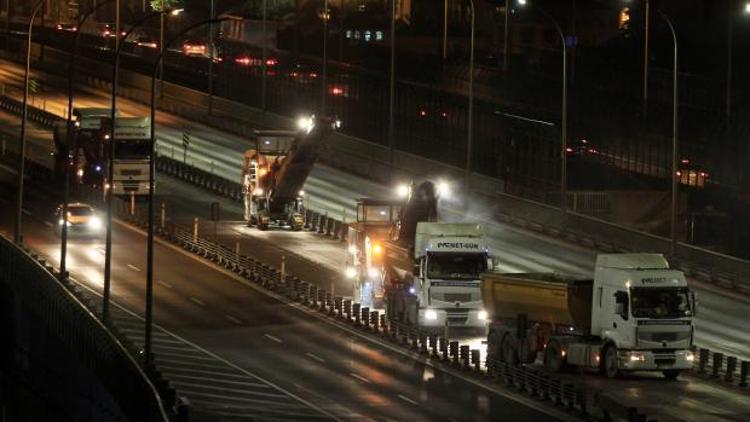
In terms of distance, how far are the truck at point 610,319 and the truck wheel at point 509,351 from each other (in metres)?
0.03

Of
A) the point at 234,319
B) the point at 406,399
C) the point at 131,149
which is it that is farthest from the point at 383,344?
the point at 131,149

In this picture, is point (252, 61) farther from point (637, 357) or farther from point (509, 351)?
point (637, 357)

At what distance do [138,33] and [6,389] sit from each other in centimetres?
12968

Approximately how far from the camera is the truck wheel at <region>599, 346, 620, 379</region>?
48875 millimetres

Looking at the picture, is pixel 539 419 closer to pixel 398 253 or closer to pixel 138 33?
pixel 398 253

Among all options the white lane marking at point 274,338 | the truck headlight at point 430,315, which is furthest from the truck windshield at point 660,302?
the white lane marking at point 274,338

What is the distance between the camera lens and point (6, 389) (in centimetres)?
5834

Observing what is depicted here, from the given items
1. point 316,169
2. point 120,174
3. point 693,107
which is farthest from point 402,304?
point 693,107

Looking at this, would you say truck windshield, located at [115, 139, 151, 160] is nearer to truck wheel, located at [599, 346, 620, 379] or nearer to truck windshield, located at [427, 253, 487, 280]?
truck windshield, located at [427, 253, 487, 280]

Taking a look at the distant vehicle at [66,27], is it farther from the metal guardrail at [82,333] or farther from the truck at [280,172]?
the metal guardrail at [82,333]

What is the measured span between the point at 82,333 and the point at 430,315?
12.8m

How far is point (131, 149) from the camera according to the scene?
3428 inches

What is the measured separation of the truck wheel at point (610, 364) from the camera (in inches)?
1924

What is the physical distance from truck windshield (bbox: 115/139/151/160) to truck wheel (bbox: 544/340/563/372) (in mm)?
39897
